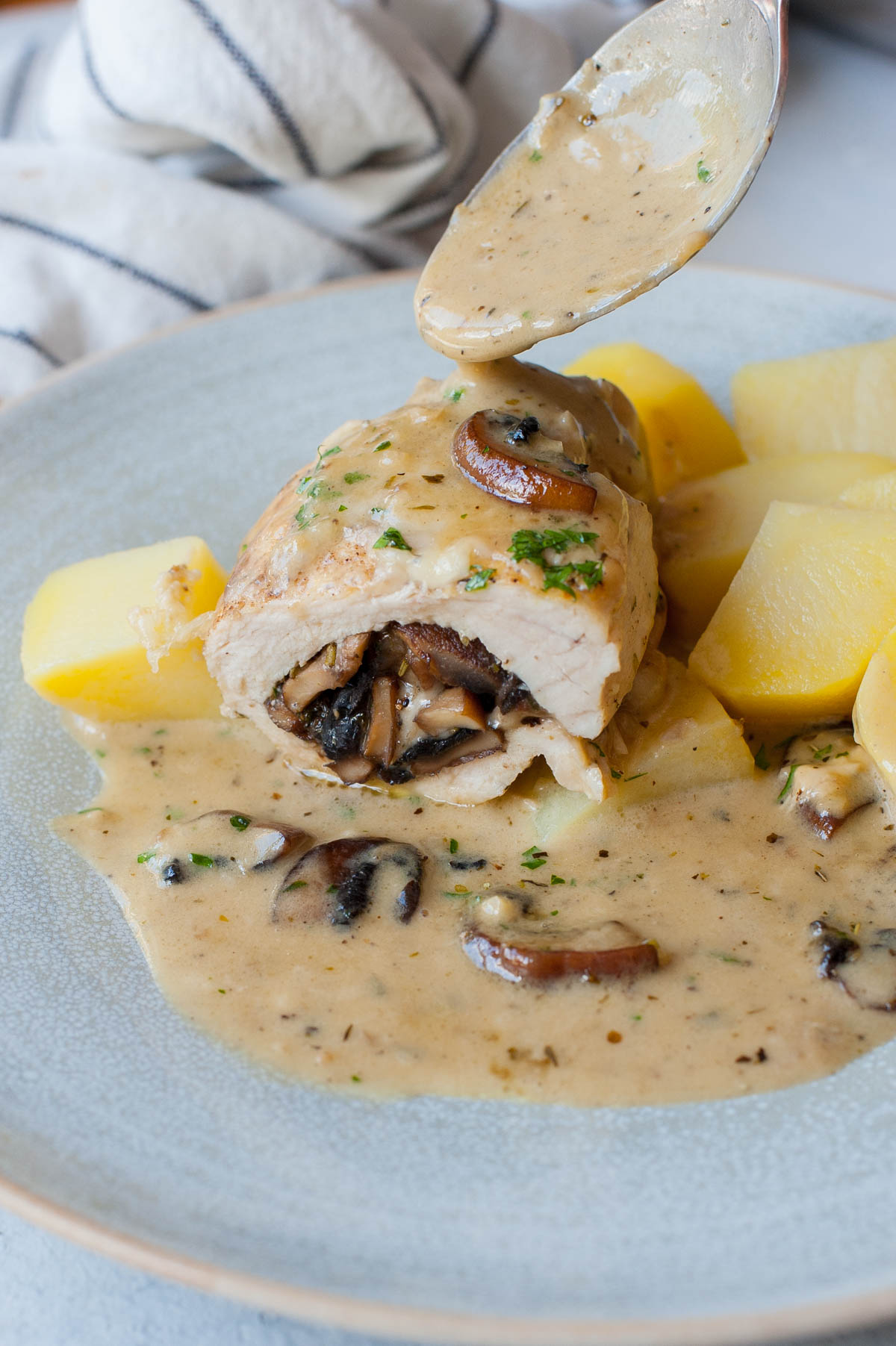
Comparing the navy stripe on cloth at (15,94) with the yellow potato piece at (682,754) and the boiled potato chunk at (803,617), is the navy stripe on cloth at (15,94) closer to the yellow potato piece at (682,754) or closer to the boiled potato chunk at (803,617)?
the boiled potato chunk at (803,617)

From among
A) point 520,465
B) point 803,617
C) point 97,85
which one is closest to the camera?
point 520,465

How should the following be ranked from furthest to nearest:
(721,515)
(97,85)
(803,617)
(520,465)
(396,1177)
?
1. (97,85)
2. (721,515)
3. (803,617)
4. (520,465)
5. (396,1177)

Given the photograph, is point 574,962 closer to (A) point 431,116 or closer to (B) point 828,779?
(B) point 828,779

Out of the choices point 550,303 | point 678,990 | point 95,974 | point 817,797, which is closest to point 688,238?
point 550,303

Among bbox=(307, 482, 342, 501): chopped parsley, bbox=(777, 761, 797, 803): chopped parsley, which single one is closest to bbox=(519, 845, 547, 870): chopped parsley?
bbox=(777, 761, 797, 803): chopped parsley

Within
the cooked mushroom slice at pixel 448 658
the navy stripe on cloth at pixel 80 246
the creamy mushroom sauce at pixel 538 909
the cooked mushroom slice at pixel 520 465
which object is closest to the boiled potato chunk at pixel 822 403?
the cooked mushroom slice at pixel 520 465

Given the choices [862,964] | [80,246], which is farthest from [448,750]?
[80,246]

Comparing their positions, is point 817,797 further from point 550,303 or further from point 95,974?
point 95,974
